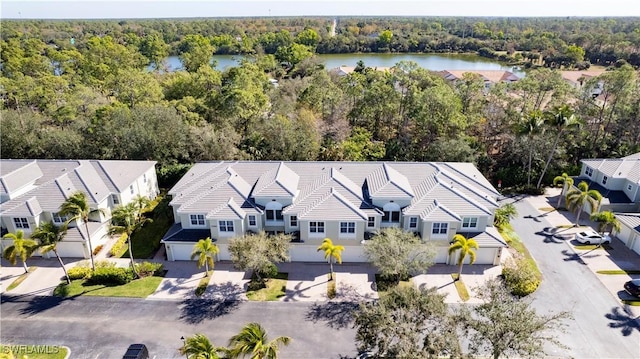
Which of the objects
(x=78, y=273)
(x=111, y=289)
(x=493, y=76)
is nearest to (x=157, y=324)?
(x=111, y=289)

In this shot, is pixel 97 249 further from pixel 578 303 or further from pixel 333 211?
pixel 578 303

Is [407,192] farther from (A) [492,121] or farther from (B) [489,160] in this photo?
(A) [492,121]

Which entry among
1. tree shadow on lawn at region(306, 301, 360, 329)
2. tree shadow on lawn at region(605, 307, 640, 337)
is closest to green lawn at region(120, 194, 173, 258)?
tree shadow on lawn at region(306, 301, 360, 329)

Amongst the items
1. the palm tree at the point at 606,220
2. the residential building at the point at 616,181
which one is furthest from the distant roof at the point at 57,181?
the residential building at the point at 616,181

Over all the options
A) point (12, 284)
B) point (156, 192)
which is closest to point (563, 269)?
point (156, 192)

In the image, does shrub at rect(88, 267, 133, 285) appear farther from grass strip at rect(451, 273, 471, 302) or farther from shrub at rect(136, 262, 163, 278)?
grass strip at rect(451, 273, 471, 302)

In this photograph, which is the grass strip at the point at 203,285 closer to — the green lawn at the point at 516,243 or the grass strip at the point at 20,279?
the grass strip at the point at 20,279
